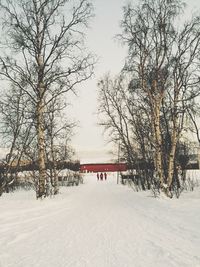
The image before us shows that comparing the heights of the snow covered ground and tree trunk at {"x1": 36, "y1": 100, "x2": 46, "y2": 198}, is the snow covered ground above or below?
below

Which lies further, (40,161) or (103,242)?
(40,161)

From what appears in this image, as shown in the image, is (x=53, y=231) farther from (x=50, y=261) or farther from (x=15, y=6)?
(x=15, y=6)

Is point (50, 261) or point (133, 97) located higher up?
point (133, 97)

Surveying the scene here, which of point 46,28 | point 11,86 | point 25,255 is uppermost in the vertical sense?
point 46,28

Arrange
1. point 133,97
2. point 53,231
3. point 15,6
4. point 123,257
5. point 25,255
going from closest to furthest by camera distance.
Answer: point 123,257
point 25,255
point 53,231
point 15,6
point 133,97

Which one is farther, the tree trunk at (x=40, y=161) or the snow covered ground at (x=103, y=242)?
the tree trunk at (x=40, y=161)

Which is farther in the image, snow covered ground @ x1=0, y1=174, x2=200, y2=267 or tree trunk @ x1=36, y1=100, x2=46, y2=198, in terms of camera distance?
tree trunk @ x1=36, y1=100, x2=46, y2=198

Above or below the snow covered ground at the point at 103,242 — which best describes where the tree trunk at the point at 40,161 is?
above

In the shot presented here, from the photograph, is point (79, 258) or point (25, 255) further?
point (25, 255)

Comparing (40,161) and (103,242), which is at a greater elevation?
(40,161)

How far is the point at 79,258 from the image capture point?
433 centimetres

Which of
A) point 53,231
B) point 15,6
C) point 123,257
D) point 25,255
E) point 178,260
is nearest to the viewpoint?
point 178,260

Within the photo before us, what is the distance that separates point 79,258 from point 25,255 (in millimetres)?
875

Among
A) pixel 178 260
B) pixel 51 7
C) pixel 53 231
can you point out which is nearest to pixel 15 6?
pixel 51 7
